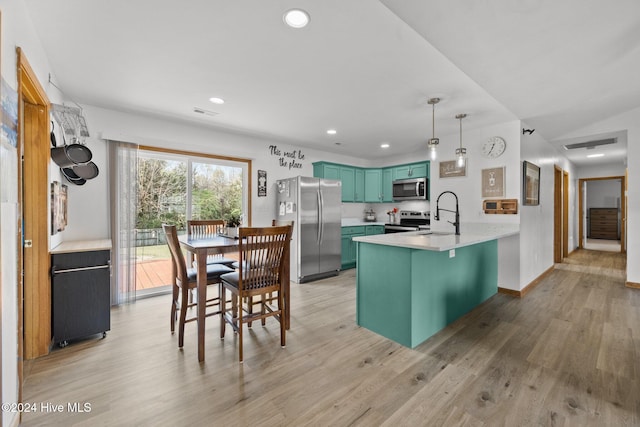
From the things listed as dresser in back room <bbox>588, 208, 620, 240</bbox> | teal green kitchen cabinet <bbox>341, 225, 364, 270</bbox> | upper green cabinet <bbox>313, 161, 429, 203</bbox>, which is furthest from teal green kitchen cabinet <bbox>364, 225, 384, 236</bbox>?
dresser in back room <bbox>588, 208, 620, 240</bbox>

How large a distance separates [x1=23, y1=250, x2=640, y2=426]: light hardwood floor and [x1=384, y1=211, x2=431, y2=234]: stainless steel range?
2.48 m

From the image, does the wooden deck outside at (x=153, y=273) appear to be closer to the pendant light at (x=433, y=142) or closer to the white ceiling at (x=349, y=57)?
the white ceiling at (x=349, y=57)

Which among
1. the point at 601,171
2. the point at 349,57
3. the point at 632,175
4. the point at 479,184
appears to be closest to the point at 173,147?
the point at 349,57

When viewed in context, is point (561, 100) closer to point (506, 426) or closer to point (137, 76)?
point (506, 426)

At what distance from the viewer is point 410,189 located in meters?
5.47

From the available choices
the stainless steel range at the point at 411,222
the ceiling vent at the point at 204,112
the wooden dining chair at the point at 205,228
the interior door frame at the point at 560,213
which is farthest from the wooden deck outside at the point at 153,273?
the interior door frame at the point at 560,213

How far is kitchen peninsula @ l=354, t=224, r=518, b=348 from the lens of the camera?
2.36 metres

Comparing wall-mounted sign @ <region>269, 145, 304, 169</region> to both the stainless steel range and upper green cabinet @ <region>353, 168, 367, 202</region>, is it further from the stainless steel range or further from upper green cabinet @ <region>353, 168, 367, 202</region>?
the stainless steel range

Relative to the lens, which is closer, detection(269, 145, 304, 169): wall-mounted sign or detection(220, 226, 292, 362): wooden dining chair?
detection(220, 226, 292, 362): wooden dining chair

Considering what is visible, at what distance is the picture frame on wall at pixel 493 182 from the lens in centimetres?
382

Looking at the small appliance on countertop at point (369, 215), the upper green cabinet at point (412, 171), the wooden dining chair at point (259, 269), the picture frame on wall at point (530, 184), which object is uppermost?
the upper green cabinet at point (412, 171)

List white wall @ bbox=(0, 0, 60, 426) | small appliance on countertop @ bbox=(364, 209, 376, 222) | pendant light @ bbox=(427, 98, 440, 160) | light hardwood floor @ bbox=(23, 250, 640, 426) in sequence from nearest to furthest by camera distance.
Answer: white wall @ bbox=(0, 0, 60, 426) < light hardwood floor @ bbox=(23, 250, 640, 426) < pendant light @ bbox=(427, 98, 440, 160) < small appliance on countertop @ bbox=(364, 209, 376, 222)

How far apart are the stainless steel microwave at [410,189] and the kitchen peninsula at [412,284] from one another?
230 centimetres

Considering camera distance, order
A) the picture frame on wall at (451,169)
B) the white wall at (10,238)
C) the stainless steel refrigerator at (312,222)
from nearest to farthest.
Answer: the white wall at (10,238)
the picture frame on wall at (451,169)
the stainless steel refrigerator at (312,222)
